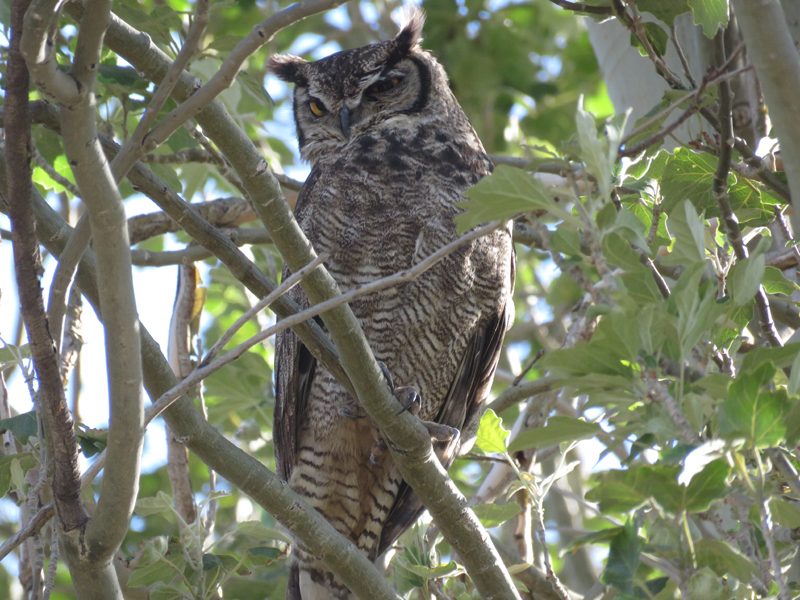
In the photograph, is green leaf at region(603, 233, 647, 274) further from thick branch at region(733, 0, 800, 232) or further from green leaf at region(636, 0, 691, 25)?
green leaf at region(636, 0, 691, 25)

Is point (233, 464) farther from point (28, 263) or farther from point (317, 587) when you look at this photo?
point (317, 587)

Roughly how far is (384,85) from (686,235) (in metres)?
2.13

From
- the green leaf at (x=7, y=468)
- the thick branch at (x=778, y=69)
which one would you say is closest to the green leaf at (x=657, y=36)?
the thick branch at (x=778, y=69)

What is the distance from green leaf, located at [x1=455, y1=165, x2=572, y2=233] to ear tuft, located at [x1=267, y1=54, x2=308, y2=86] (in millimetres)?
2545

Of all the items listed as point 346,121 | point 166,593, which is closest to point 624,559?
point 166,593

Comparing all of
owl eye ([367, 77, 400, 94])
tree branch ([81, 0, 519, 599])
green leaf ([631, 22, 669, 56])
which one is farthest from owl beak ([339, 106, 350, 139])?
tree branch ([81, 0, 519, 599])

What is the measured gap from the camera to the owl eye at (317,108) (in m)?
3.28

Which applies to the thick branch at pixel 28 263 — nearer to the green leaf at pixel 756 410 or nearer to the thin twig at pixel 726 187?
the green leaf at pixel 756 410

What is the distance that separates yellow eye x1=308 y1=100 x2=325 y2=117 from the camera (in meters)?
3.29

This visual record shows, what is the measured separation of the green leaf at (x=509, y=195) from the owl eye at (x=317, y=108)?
225cm

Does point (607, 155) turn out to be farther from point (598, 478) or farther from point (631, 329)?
point (598, 478)

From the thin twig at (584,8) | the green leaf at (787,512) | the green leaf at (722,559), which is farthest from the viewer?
the thin twig at (584,8)

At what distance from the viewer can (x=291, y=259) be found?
1.54 metres

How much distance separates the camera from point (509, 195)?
1143 mm
